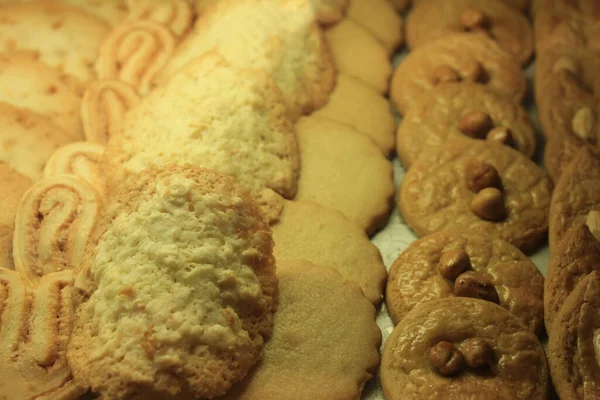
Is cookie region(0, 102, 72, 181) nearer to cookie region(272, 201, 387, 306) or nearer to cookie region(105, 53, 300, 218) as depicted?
cookie region(105, 53, 300, 218)

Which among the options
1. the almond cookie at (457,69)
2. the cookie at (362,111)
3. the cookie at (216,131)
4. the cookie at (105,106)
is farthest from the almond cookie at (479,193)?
the cookie at (105,106)

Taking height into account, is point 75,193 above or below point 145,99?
below

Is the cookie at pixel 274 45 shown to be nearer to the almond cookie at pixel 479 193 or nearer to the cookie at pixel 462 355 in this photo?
the almond cookie at pixel 479 193

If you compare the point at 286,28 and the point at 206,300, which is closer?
the point at 206,300

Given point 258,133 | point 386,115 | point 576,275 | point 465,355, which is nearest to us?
point 465,355

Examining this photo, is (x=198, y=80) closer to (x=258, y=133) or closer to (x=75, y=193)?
(x=258, y=133)

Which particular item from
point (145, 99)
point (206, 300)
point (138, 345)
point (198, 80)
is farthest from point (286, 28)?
point (138, 345)

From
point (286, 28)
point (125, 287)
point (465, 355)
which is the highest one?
point (286, 28)
